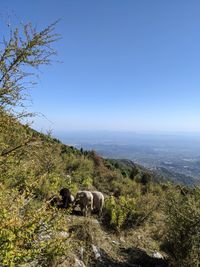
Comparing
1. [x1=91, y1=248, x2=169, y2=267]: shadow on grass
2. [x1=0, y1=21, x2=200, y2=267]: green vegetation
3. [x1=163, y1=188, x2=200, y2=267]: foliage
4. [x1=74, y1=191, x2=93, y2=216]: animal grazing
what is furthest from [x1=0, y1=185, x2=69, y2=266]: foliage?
[x1=74, y1=191, x2=93, y2=216]: animal grazing

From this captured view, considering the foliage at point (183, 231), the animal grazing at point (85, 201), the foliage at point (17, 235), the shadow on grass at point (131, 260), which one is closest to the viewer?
the foliage at point (17, 235)

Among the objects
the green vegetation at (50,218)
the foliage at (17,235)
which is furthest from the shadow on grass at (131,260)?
the foliage at (17,235)

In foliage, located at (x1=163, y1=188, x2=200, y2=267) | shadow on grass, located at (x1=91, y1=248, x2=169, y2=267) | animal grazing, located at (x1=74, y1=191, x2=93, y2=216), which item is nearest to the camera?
foliage, located at (x1=163, y1=188, x2=200, y2=267)

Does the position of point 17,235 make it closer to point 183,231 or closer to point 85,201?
point 183,231

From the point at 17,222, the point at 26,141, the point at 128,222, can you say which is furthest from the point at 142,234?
the point at 17,222

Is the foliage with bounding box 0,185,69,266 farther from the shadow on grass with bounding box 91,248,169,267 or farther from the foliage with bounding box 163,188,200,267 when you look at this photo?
the foliage with bounding box 163,188,200,267

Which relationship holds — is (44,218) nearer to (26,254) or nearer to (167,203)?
(26,254)

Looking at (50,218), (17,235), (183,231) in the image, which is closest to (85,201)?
(183,231)

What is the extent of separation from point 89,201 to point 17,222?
271 inches

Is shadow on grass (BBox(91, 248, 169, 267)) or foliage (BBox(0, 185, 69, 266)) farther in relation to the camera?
shadow on grass (BBox(91, 248, 169, 267))

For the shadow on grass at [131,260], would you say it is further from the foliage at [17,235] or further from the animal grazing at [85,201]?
the foliage at [17,235]

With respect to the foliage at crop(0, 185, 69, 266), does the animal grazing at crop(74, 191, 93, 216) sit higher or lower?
lower

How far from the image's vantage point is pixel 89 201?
35.0ft

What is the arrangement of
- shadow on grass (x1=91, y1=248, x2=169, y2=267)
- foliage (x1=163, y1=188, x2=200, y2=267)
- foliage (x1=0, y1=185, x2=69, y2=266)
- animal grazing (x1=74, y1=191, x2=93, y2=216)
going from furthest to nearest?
animal grazing (x1=74, y1=191, x2=93, y2=216) < shadow on grass (x1=91, y1=248, x2=169, y2=267) < foliage (x1=163, y1=188, x2=200, y2=267) < foliage (x1=0, y1=185, x2=69, y2=266)
